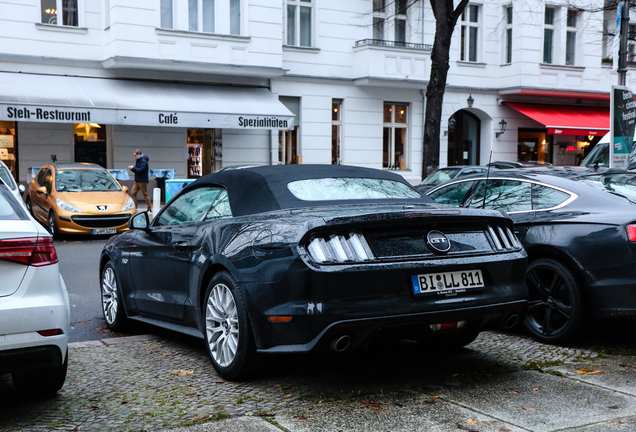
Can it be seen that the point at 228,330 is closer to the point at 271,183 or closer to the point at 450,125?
the point at 271,183

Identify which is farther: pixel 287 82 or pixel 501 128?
pixel 501 128

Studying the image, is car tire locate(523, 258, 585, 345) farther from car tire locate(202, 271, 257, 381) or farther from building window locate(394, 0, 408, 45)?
building window locate(394, 0, 408, 45)

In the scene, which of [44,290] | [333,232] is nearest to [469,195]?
[333,232]

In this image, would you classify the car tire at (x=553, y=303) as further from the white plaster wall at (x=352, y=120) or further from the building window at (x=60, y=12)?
the white plaster wall at (x=352, y=120)

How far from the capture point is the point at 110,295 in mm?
6742

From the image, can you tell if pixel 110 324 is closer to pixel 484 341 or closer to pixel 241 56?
pixel 484 341

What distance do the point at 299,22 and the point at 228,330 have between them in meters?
21.2

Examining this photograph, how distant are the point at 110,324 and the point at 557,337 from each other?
3.91 metres

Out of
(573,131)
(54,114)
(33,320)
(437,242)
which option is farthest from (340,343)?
(573,131)

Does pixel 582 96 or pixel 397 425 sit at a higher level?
pixel 582 96

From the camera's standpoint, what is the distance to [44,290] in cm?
401

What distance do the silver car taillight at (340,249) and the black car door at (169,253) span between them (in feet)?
4.34

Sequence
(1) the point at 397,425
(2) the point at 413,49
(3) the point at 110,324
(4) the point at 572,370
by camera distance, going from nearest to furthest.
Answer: (1) the point at 397,425 < (4) the point at 572,370 < (3) the point at 110,324 < (2) the point at 413,49

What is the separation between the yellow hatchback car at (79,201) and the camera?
14898 millimetres
